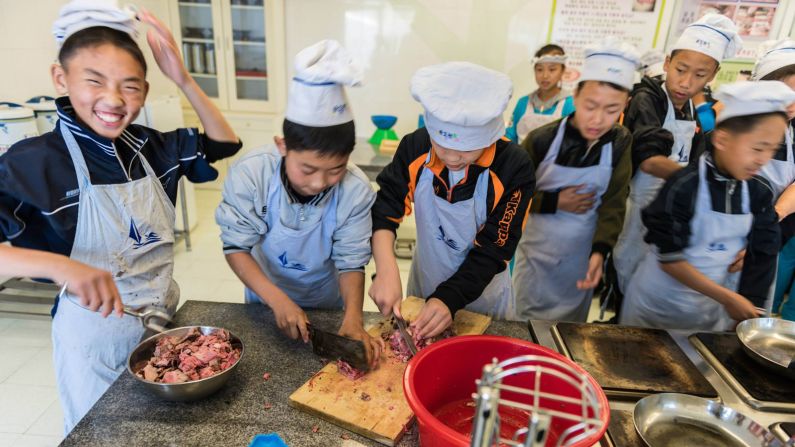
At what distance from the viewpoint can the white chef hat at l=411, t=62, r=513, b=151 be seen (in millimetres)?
1113

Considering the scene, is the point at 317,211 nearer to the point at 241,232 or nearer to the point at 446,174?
the point at 241,232

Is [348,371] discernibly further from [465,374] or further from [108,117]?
[108,117]

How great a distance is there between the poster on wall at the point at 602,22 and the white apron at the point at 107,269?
377 cm

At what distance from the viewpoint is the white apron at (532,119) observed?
10.3 ft

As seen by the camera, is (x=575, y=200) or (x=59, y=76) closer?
(x=59, y=76)

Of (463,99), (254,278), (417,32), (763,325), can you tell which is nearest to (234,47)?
(417,32)

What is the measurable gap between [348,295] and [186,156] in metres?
0.58

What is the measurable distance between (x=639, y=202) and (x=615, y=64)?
1.00m

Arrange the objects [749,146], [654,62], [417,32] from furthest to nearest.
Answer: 1. [417,32]
2. [654,62]
3. [749,146]

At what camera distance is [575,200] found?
1.75 metres

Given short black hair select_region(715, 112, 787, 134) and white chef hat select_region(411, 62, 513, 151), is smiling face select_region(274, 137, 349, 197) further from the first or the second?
short black hair select_region(715, 112, 787, 134)

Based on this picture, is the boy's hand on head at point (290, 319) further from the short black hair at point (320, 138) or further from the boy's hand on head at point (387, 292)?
the short black hair at point (320, 138)

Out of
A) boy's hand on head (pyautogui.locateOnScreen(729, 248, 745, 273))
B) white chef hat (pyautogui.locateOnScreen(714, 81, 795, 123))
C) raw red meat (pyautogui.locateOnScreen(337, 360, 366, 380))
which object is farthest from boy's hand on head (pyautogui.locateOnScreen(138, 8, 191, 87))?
boy's hand on head (pyautogui.locateOnScreen(729, 248, 745, 273))

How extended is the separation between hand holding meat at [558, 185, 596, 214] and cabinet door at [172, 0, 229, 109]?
3748 mm
